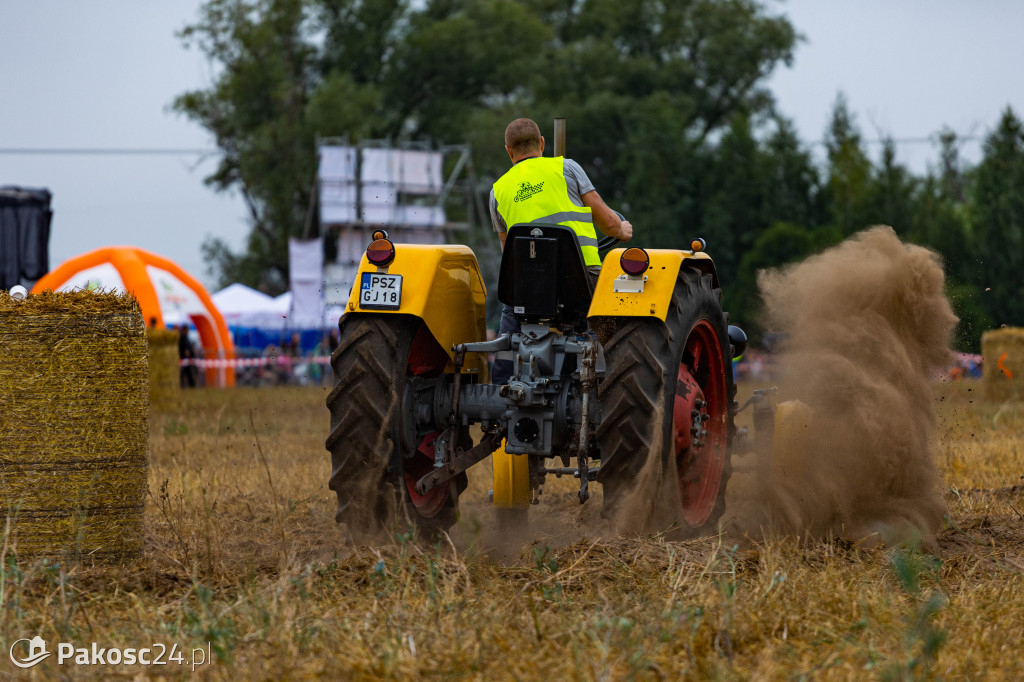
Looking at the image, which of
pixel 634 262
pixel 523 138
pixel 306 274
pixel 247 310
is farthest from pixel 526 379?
pixel 306 274

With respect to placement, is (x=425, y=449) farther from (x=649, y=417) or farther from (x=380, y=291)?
(x=649, y=417)

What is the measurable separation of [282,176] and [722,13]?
2123 centimetres

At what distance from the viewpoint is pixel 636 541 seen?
16.2 feet

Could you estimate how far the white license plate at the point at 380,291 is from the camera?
545 cm

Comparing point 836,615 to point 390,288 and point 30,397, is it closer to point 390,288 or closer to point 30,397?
point 390,288

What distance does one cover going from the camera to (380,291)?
18.0 feet

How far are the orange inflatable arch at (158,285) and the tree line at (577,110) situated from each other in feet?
60.0

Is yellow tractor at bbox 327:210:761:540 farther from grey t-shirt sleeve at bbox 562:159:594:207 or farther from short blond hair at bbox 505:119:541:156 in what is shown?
short blond hair at bbox 505:119:541:156

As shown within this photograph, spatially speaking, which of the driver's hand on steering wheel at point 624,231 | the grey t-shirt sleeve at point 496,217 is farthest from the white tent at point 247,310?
the driver's hand on steering wheel at point 624,231

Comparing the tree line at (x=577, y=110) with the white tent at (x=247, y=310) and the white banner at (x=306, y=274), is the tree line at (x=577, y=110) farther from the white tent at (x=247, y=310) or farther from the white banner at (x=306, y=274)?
the white tent at (x=247, y=310)

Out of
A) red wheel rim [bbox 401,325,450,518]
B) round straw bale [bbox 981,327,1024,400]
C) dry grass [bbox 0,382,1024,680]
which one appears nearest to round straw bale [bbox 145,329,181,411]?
round straw bale [bbox 981,327,1024,400]

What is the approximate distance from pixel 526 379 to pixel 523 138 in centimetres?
122

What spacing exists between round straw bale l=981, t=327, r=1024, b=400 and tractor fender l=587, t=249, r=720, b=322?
12.9 meters

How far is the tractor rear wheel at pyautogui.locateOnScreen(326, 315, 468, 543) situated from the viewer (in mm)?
5348
